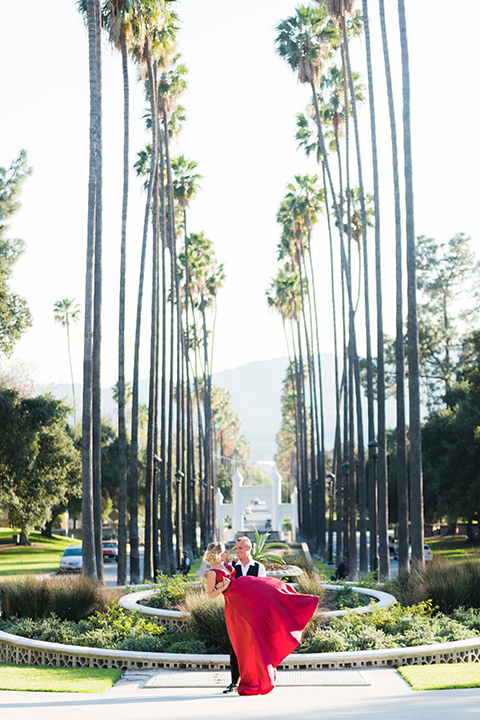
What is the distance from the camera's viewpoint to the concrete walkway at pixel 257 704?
7.38 m

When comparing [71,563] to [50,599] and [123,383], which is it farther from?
[50,599]

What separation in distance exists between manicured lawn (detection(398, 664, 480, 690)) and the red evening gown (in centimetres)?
173

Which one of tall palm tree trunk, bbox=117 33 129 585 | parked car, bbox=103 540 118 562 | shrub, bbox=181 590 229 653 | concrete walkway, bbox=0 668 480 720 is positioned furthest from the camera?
parked car, bbox=103 540 118 562

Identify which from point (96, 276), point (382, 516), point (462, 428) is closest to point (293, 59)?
point (96, 276)

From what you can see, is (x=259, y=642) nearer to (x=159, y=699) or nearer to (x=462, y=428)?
(x=159, y=699)

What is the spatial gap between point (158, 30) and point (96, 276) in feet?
37.4

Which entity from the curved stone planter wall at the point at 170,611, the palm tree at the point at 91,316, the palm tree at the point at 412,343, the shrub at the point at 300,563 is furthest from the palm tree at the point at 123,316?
the curved stone planter wall at the point at 170,611

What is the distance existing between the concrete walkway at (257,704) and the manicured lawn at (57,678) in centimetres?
29

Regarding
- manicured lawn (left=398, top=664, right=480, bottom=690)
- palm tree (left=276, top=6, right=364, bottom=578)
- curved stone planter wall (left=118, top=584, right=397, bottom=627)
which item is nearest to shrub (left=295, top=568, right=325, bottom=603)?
curved stone planter wall (left=118, top=584, right=397, bottom=627)

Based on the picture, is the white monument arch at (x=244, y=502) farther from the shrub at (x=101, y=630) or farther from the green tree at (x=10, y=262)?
the shrub at (x=101, y=630)

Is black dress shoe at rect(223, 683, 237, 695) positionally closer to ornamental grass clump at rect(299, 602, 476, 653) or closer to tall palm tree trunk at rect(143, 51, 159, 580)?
ornamental grass clump at rect(299, 602, 476, 653)

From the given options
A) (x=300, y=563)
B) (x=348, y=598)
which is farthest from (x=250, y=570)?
(x=300, y=563)

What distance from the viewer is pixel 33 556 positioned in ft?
153

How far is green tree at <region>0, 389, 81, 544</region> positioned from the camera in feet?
111
